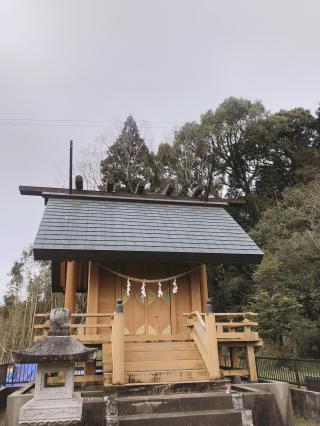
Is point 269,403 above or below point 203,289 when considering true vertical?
below

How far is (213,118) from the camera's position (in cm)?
2784

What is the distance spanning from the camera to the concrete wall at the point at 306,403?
6945mm

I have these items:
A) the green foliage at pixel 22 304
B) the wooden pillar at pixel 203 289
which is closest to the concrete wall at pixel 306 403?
the wooden pillar at pixel 203 289

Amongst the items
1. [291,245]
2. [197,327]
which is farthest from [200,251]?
[291,245]

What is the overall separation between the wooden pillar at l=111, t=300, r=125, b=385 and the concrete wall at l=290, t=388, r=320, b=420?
13.3 ft

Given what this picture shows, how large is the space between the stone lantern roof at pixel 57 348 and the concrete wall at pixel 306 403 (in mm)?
5064

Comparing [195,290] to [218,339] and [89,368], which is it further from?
[89,368]

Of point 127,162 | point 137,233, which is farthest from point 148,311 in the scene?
point 127,162

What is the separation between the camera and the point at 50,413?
422 centimetres

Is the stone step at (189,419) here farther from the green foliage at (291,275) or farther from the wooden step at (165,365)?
the green foliage at (291,275)

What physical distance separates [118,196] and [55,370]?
20.6 feet

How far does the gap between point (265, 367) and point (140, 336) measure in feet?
13.2

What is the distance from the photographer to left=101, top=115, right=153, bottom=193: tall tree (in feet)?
82.8

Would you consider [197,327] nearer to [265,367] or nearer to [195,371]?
[195,371]
